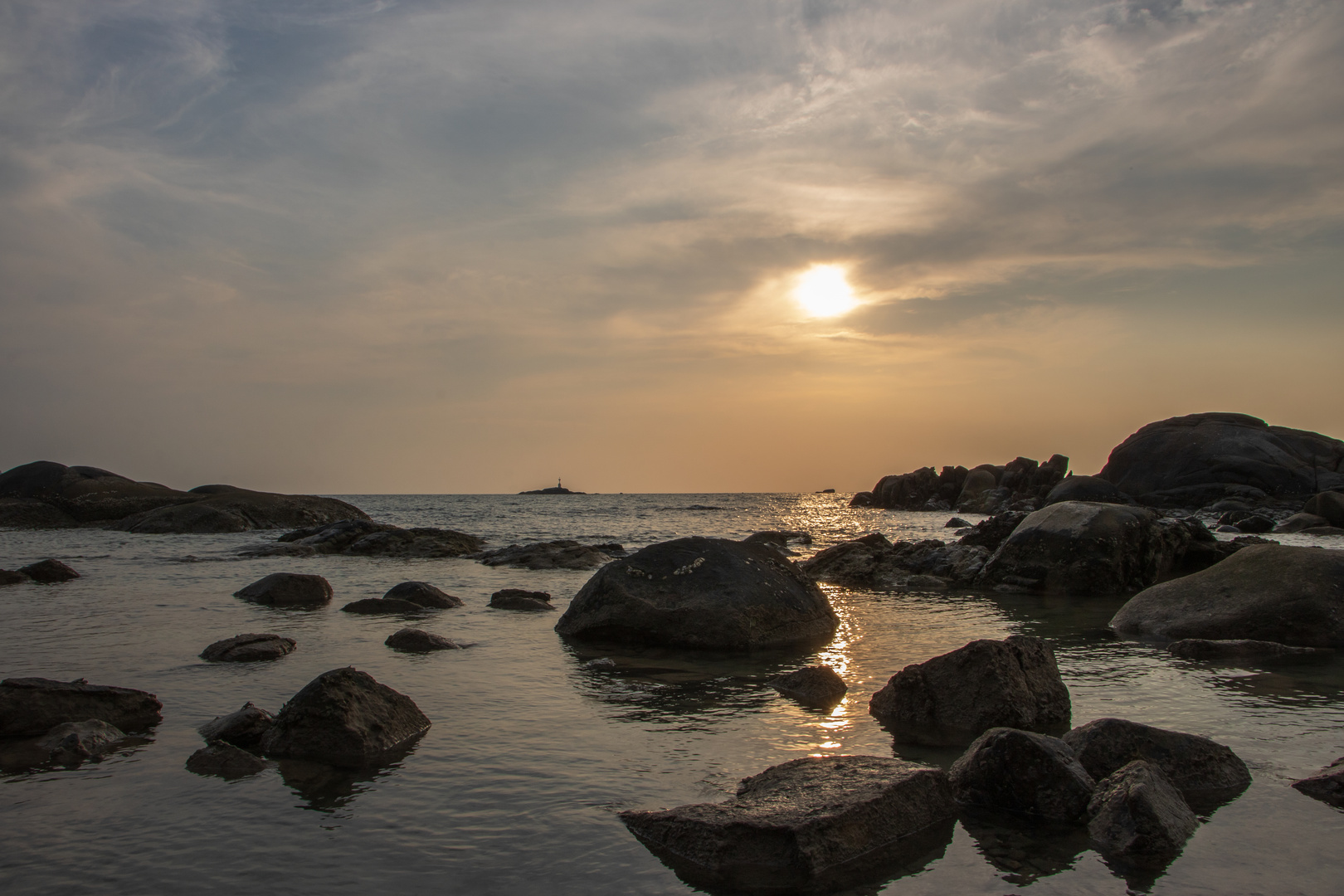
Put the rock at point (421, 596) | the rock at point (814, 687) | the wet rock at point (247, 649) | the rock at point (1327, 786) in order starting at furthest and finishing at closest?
the rock at point (421, 596) < the wet rock at point (247, 649) < the rock at point (814, 687) < the rock at point (1327, 786)

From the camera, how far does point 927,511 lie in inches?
3049

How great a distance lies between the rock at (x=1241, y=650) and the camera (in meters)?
8.91

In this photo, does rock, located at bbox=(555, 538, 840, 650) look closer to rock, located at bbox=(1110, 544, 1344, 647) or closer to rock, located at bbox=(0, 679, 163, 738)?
rock, located at bbox=(1110, 544, 1344, 647)

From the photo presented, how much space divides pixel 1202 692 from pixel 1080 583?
8.72 meters

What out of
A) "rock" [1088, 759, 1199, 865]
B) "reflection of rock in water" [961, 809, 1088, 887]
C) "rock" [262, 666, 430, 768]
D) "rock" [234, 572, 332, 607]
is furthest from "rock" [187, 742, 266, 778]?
"rock" [234, 572, 332, 607]

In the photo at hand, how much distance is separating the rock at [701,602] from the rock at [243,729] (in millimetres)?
4897

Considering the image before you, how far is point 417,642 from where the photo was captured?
9.68 meters

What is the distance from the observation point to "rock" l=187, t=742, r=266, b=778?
530 centimetres

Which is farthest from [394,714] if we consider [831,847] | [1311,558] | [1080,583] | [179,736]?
[1080,583]

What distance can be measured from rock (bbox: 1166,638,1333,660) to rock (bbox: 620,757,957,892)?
5939 millimetres

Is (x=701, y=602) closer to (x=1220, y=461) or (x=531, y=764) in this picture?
(x=531, y=764)

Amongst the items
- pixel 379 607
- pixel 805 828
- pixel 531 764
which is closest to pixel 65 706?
pixel 531 764

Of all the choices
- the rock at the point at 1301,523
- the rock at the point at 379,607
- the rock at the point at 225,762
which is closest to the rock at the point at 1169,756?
the rock at the point at 225,762

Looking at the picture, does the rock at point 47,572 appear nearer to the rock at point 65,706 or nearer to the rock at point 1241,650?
the rock at point 65,706
